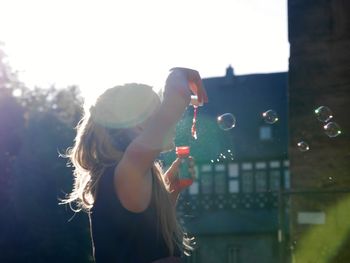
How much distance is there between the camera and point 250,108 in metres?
35.8

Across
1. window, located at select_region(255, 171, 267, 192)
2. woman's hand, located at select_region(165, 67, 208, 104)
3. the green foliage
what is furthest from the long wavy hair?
window, located at select_region(255, 171, 267, 192)

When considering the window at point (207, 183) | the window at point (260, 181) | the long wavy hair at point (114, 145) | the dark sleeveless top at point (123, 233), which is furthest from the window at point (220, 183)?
the dark sleeveless top at point (123, 233)

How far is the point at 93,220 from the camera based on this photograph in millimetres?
2604

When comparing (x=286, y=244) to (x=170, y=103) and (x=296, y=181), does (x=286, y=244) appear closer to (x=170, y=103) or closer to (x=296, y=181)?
(x=296, y=181)

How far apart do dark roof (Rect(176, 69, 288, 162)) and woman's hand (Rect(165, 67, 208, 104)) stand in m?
31.0

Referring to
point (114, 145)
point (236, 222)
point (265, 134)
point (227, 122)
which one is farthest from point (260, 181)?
point (114, 145)

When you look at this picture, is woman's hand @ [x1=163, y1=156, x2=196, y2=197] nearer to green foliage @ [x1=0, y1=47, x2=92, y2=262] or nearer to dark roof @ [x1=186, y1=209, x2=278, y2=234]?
green foliage @ [x1=0, y1=47, x2=92, y2=262]

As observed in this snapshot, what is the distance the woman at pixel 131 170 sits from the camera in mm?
2430

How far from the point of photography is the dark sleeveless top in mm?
2510

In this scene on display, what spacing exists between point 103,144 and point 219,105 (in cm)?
3353

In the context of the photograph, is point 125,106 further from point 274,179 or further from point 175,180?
point 274,179

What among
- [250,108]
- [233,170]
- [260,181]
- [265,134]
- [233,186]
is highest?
[250,108]

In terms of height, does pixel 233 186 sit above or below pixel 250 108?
below

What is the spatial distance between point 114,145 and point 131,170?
0.71 feet
